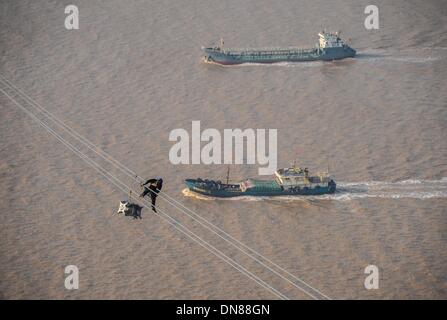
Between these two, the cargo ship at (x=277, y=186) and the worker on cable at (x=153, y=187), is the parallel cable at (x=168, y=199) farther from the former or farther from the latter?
the cargo ship at (x=277, y=186)

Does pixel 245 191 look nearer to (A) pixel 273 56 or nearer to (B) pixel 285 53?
(A) pixel 273 56

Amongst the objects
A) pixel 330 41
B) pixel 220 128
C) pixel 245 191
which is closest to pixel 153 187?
pixel 245 191

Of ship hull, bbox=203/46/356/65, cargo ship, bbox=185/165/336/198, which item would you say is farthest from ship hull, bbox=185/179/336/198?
ship hull, bbox=203/46/356/65

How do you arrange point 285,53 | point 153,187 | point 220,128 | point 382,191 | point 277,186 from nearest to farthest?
point 153,187 < point 382,191 < point 277,186 < point 220,128 < point 285,53

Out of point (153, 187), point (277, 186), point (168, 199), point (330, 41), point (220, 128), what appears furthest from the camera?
point (330, 41)

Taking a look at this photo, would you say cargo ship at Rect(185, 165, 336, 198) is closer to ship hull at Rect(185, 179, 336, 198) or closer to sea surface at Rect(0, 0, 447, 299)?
ship hull at Rect(185, 179, 336, 198)
